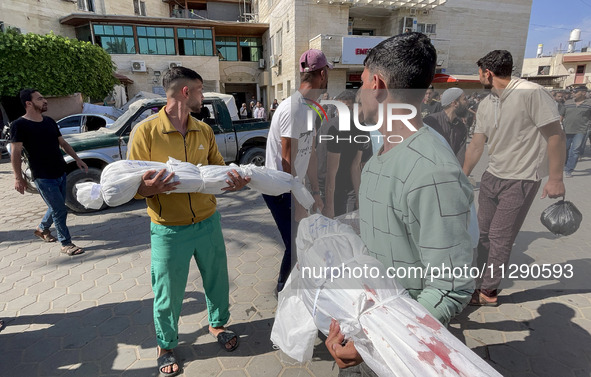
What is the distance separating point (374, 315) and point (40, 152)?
4699 mm

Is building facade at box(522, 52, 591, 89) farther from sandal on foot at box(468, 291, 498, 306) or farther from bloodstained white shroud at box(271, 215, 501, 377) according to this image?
bloodstained white shroud at box(271, 215, 501, 377)

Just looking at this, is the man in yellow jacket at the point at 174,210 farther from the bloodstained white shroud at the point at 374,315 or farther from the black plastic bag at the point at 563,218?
the black plastic bag at the point at 563,218

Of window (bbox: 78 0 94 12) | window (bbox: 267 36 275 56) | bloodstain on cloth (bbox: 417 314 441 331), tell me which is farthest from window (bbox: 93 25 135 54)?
bloodstain on cloth (bbox: 417 314 441 331)

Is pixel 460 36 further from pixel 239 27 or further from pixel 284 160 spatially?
pixel 284 160

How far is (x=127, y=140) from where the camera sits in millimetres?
6438

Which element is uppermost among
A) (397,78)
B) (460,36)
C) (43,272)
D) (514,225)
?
(460,36)

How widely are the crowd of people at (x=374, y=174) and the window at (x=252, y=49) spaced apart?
86.8ft

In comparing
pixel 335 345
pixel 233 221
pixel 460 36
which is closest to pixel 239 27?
pixel 460 36

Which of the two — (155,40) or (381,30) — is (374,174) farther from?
(155,40)

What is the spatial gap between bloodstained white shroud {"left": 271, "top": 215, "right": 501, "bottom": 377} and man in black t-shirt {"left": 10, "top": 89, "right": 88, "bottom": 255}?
409 centimetres

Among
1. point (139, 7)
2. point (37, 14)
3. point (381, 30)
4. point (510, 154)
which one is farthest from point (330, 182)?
point (139, 7)

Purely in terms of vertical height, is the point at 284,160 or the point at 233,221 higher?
the point at 284,160

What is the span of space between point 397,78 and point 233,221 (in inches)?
186

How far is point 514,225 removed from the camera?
2.94m
